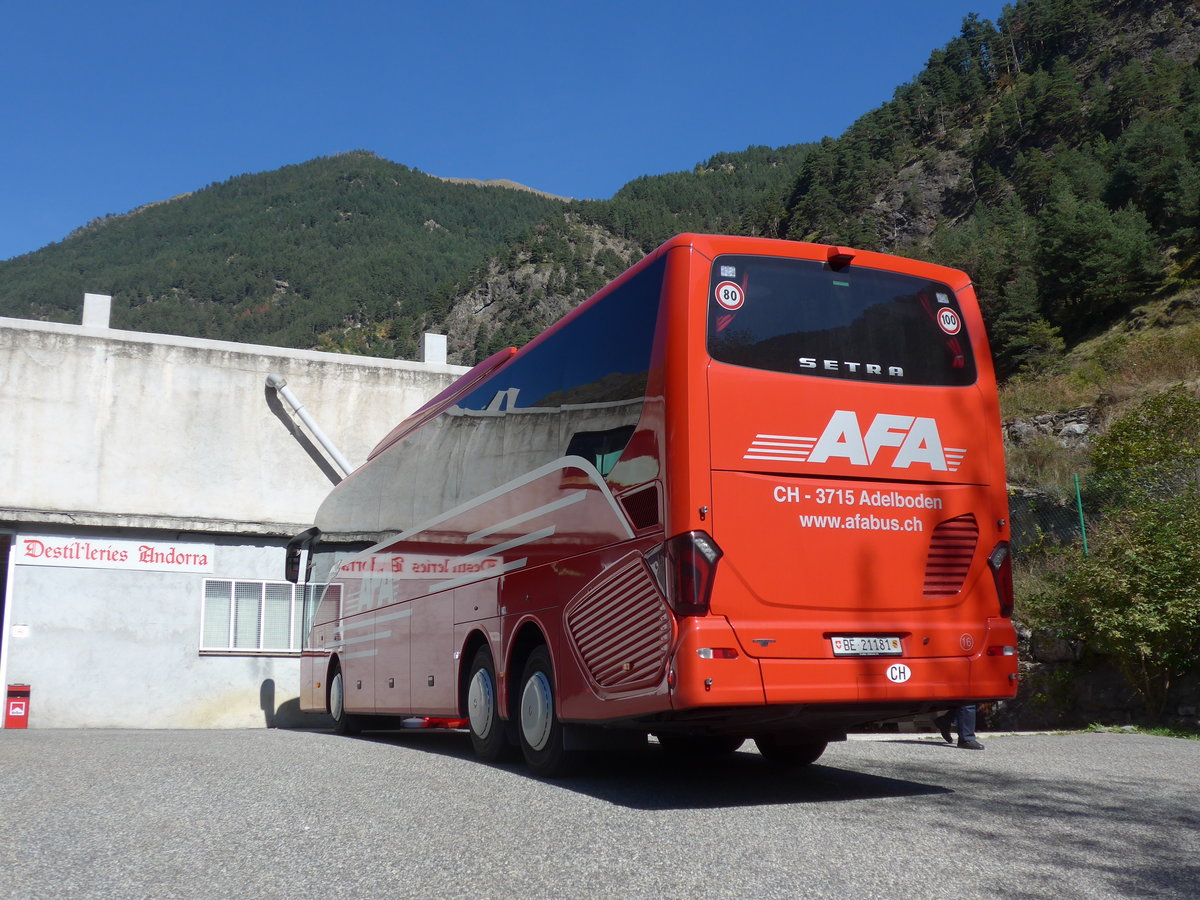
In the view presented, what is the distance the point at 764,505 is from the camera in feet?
22.8

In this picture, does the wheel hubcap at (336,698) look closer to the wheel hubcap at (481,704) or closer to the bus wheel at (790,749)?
the wheel hubcap at (481,704)

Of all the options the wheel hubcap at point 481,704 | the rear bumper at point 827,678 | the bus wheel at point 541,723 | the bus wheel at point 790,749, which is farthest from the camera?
the wheel hubcap at point 481,704

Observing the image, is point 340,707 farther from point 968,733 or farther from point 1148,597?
point 1148,597

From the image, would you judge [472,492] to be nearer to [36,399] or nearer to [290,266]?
[36,399]

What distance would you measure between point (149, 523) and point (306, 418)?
3692mm

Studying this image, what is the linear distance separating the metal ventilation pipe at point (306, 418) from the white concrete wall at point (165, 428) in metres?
0.19

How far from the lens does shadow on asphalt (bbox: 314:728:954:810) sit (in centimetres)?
726

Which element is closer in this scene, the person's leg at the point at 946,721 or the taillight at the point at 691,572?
the taillight at the point at 691,572

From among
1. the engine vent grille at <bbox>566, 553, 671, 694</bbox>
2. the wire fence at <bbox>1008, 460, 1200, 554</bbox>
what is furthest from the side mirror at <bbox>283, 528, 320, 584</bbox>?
the engine vent grille at <bbox>566, 553, 671, 694</bbox>

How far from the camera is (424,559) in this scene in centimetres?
1177

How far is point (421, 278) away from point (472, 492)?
487 feet

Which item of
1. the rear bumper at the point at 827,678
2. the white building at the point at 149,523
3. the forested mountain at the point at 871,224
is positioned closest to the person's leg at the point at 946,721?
the rear bumper at the point at 827,678

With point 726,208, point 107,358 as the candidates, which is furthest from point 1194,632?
point 726,208

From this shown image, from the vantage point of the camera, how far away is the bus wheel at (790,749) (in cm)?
913
